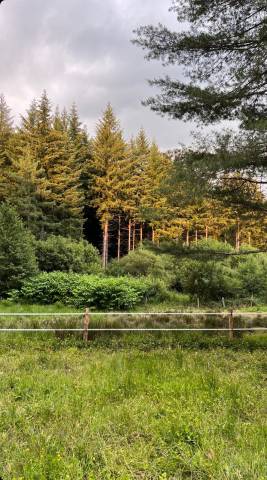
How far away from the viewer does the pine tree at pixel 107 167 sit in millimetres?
41469

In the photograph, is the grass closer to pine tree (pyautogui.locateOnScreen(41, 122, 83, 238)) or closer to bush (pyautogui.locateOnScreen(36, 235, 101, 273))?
bush (pyautogui.locateOnScreen(36, 235, 101, 273))

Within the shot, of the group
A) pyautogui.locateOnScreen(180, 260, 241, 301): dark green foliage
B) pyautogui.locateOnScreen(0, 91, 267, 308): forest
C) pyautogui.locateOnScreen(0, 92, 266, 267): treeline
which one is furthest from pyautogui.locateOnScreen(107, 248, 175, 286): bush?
pyautogui.locateOnScreen(0, 92, 266, 267): treeline

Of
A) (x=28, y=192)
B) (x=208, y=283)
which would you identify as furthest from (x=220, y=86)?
(x=28, y=192)

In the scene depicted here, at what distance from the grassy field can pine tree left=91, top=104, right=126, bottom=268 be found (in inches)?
1332

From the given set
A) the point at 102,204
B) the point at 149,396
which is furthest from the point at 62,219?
the point at 149,396

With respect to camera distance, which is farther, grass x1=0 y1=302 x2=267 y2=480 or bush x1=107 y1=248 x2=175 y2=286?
bush x1=107 y1=248 x2=175 y2=286

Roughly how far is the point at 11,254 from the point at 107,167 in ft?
66.9

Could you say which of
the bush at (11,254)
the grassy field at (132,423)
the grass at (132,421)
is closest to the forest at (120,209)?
the bush at (11,254)

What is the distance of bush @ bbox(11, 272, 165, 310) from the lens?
23500mm

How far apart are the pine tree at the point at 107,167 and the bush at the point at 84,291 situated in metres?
15.4

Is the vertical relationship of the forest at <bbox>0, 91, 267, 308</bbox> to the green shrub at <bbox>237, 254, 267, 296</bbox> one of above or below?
above

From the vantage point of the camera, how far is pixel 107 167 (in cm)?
4300

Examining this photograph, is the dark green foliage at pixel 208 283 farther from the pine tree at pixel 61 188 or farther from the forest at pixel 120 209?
the pine tree at pixel 61 188

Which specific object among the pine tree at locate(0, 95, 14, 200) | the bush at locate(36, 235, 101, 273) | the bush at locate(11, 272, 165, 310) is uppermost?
the pine tree at locate(0, 95, 14, 200)
